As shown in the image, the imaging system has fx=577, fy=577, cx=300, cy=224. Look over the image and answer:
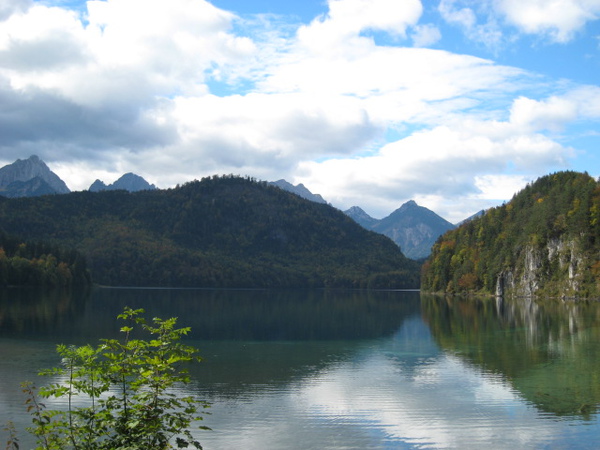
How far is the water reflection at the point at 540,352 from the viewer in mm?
27375

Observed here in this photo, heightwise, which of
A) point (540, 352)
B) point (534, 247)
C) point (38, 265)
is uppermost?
point (534, 247)

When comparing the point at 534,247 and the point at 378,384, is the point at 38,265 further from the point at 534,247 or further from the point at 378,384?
the point at 378,384

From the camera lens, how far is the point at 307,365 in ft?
Result: 120

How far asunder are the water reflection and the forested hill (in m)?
62.0

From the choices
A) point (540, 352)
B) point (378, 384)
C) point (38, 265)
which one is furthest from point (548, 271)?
point (378, 384)

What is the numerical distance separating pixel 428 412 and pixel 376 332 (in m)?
36.1

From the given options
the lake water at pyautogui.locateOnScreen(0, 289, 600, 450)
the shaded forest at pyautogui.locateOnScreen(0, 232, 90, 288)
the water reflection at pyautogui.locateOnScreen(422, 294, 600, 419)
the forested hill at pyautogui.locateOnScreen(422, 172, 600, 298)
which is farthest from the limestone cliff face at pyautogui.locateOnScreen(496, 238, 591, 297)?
the shaded forest at pyautogui.locateOnScreen(0, 232, 90, 288)

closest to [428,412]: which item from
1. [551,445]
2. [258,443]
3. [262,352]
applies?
[551,445]

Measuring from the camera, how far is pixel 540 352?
42.5 m

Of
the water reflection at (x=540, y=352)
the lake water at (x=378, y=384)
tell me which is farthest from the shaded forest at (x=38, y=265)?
the water reflection at (x=540, y=352)

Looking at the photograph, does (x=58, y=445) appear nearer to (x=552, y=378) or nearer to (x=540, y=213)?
(x=552, y=378)

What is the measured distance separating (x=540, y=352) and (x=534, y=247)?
11938cm

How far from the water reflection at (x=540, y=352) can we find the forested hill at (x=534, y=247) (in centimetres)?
6202

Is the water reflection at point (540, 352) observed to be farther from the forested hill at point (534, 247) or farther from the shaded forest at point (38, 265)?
the shaded forest at point (38, 265)
